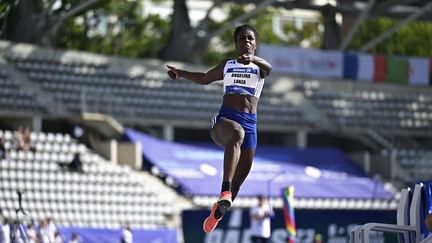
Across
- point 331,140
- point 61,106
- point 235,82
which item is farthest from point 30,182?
point 235,82

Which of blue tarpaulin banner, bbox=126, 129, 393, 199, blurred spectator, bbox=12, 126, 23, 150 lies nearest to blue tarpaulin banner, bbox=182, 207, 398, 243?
blue tarpaulin banner, bbox=126, 129, 393, 199

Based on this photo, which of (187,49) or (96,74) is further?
(187,49)

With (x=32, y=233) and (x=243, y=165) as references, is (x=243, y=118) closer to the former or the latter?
(x=243, y=165)

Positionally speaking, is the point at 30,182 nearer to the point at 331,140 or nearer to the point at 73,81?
the point at 73,81

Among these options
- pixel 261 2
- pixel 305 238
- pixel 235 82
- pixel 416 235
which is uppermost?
pixel 261 2

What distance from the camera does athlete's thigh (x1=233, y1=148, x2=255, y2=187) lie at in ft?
32.2

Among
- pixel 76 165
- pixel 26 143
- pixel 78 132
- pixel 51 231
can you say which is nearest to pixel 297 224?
pixel 51 231

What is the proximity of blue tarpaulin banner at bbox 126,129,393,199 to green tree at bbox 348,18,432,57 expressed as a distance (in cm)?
2244

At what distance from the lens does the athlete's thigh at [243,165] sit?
981 centimetres

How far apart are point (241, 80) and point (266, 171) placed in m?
25.7

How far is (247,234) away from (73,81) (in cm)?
1045

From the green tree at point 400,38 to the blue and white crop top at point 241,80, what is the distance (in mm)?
49850

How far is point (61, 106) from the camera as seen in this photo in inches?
1372

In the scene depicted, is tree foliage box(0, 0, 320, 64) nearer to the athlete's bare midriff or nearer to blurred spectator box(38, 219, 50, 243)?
blurred spectator box(38, 219, 50, 243)
